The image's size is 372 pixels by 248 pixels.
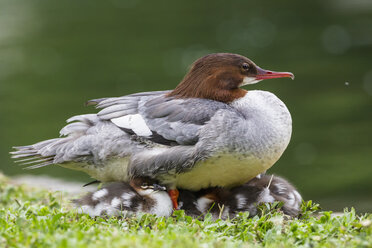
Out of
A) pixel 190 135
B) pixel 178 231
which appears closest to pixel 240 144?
pixel 190 135

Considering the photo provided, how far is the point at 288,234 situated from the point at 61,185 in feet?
15.0

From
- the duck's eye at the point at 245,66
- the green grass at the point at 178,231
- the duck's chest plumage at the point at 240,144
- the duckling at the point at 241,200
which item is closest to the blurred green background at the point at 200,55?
the duckling at the point at 241,200

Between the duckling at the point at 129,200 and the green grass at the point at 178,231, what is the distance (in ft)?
0.54

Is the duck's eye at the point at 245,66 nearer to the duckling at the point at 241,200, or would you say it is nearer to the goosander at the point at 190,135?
the goosander at the point at 190,135

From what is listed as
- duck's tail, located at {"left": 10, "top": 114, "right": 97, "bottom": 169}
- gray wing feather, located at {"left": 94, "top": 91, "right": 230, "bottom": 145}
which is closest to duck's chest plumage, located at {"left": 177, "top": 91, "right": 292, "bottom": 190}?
gray wing feather, located at {"left": 94, "top": 91, "right": 230, "bottom": 145}

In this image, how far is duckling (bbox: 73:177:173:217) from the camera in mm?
5285

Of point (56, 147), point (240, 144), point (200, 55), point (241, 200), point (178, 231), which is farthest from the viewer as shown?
point (200, 55)

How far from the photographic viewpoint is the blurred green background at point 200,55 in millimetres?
10249

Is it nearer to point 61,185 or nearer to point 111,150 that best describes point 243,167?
point 111,150

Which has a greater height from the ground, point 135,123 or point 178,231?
point 135,123

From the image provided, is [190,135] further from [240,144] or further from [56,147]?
[56,147]

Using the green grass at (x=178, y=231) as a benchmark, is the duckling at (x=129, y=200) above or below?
below

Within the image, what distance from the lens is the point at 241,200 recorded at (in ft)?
17.8

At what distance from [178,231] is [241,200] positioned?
3.93 feet
